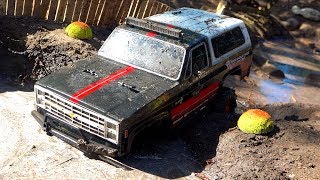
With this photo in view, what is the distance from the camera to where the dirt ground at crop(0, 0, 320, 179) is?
290 inches

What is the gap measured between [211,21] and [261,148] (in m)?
3.38

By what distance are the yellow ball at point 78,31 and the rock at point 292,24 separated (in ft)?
31.7

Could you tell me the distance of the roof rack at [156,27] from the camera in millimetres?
8219

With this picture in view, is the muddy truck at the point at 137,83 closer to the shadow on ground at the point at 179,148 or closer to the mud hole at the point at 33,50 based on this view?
the shadow on ground at the point at 179,148

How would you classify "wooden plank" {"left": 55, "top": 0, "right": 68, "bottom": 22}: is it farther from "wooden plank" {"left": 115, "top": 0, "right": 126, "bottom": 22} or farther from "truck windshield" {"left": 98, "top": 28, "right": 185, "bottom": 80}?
"truck windshield" {"left": 98, "top": 28, "right": 185, "bottom": 80}

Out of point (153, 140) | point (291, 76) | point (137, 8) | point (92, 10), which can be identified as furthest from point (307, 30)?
point (153, 140)

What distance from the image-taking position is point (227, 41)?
9.41m

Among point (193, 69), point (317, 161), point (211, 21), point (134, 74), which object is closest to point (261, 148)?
point (317, 161)

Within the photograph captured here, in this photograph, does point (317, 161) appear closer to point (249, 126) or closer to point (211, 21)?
point (249, 126)

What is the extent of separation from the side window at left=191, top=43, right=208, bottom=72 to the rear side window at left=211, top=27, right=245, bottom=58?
1.28 ft

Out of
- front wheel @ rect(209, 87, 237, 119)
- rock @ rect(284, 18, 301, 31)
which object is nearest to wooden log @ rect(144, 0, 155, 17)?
front wheel @ rect(209, 87, 237, 119)

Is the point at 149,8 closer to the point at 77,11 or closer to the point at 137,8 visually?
the point at 137,8

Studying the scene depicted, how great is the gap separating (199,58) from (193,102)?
0.91 meters

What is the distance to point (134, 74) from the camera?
8.07 metres
